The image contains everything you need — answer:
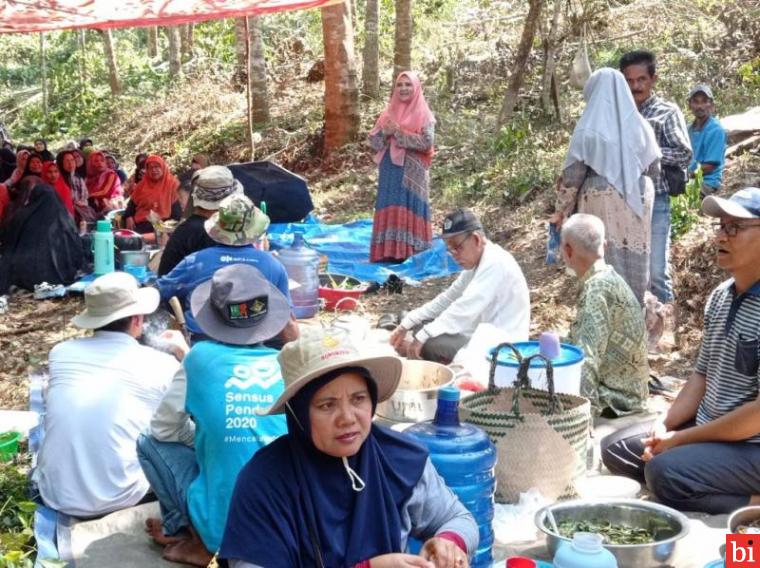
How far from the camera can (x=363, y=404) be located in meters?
2.19

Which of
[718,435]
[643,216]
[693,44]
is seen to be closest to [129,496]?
[718,435]

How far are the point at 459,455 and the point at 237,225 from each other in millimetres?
2362

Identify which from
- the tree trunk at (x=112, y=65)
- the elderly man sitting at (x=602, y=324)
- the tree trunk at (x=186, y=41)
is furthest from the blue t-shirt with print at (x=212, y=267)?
the tree trunk at (x=186, y=41)

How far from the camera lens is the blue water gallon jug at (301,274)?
6789 mm

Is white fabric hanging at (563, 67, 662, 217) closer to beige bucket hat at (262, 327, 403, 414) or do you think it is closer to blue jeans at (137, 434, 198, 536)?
blue jeans at (137, 434, 198, 536)

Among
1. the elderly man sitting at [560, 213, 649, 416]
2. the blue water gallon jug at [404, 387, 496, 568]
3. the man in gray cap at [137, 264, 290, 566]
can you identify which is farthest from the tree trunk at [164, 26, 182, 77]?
the blue water gallon jug at [404, 387, 496, 568]

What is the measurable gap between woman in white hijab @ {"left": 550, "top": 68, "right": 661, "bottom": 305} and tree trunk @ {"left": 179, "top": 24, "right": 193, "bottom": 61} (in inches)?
646

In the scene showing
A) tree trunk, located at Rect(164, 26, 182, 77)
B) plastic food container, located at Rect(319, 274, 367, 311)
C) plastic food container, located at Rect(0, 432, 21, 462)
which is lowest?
plastic food container, located at Rect(0, 432, 21, 462)

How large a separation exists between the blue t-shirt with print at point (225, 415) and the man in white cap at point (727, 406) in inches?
55.5

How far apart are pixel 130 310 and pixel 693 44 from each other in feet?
32.2

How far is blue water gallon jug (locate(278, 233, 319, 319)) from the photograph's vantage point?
22.3ft

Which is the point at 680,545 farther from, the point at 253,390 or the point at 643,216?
the point at 643,216

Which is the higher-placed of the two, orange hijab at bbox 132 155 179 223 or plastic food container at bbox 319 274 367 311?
orange hijab at bbox 132 155 179 223

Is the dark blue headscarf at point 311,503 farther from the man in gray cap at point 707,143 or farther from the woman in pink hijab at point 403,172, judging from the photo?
the woman in pink hijab at point 403,172
